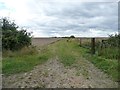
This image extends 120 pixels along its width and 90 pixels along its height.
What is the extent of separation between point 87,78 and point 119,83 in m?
1.14

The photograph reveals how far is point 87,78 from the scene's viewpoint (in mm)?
8969

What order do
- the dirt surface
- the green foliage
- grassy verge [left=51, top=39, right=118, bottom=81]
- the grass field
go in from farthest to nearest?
1. the green foliage
2. the grass field
3. grassy verge [left=51, top=39, right=118, bottom=81]
4. the dirt surface

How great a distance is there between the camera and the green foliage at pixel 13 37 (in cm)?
2141

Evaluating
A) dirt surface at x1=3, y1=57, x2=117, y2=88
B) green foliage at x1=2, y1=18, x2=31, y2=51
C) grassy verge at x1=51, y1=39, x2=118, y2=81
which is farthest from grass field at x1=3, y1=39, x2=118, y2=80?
green foliage at x1=2, y1=18, x2=31, y2=51

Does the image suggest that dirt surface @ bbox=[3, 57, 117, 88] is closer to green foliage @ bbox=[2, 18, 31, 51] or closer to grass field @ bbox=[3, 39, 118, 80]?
grass field @ bbox=[3, 39, 118, 80]

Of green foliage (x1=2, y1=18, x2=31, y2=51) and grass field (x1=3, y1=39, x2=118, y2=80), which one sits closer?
grass field (x1=3, y1=39, x2=118, y2=80)

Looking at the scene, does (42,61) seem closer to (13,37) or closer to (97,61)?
(97,61)

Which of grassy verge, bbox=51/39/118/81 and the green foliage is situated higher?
the green foliage

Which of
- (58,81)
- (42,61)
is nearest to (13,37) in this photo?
(42,61)

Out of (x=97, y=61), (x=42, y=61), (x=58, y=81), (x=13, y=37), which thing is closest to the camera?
(x=58, y=81)

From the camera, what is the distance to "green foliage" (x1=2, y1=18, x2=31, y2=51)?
2141 centimetres

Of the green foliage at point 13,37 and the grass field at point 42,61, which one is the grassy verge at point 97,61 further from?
the green foliage at point 13,37

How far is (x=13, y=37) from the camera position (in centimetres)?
2175

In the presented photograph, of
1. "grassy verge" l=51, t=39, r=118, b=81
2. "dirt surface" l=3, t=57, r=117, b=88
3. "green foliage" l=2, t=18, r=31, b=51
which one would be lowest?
"dirt surface" l=3, t=57, r=117, b=88
